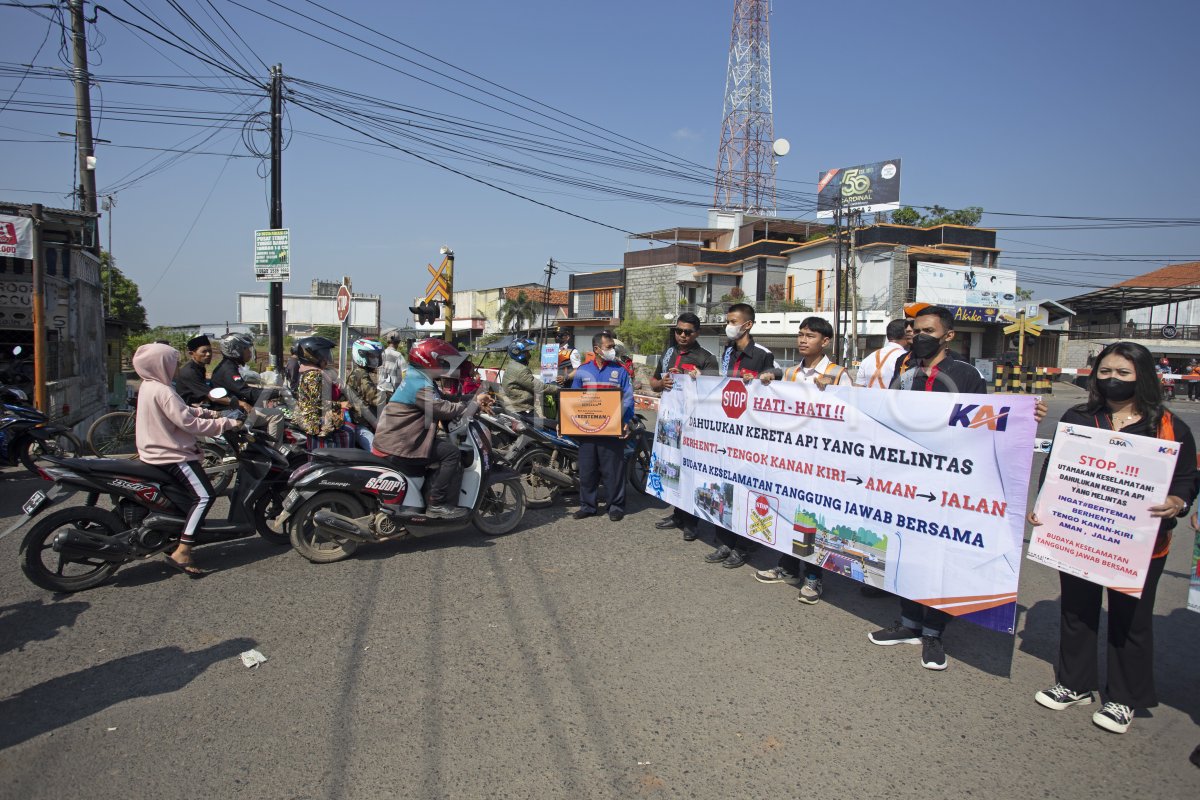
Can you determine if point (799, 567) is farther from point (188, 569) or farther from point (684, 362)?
point (188, 569)

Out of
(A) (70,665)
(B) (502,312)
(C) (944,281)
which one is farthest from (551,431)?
(B) (502,312)

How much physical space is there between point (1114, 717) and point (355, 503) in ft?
16.3

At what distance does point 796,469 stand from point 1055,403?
27.2 m

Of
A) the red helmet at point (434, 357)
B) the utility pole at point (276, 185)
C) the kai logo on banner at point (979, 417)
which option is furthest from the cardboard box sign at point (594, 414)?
the utility pole at point (276, 185)

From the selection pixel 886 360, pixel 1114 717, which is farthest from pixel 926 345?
pixel 1114 717

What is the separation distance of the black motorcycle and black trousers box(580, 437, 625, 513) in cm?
299

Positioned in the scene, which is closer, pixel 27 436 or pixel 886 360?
pixel 886 360

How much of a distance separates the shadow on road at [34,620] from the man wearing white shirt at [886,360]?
5.59 m

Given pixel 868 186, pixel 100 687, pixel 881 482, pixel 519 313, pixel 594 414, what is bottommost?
pixel 100 687

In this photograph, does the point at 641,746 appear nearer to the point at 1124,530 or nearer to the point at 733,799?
the point at 733,799

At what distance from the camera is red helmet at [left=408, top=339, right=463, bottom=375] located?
5.70 meters

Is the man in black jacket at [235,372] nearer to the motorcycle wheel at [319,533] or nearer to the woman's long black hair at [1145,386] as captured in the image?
the motorcycle wheel at [319,533]

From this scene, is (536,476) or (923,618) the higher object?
(536,476)

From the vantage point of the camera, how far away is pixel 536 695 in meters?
3.55
